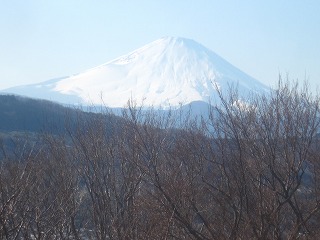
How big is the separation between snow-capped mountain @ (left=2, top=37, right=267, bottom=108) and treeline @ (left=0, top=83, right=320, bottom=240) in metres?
113

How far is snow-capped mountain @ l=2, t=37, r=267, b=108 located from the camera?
139 meters

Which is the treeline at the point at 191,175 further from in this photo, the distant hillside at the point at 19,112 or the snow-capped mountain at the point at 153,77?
the snow-capped mountain at the point at 153,77

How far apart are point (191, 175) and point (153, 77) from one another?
457 feet

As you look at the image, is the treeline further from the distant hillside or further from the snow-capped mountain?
the snow-capped mountain

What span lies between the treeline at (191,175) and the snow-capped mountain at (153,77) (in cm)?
11287

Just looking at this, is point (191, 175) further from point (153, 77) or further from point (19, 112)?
point (153, 77)

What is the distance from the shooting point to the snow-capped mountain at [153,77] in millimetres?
139125

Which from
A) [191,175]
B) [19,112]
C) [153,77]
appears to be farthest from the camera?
[153,77]

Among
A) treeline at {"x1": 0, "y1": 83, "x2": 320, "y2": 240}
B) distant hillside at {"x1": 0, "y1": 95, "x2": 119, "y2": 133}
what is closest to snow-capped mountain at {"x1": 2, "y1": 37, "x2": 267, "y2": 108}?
distant hillside at {"x1": 0, "y1": 95, "x2": 119, "y2": 133}

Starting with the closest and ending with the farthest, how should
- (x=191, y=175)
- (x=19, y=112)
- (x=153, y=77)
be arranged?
(x=191, y=175) → (x=19, y=112) → (x=153, y=77)

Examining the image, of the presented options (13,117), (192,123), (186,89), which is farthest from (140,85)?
(192,123)

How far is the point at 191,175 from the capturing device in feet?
38.2

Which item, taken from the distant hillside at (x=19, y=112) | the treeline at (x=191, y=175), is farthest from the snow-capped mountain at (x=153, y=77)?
the treeline at (x=191, y=175)

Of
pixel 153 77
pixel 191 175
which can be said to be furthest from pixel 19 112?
pixel 153 77
